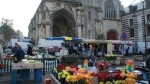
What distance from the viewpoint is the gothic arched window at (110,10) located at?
51.0 meters

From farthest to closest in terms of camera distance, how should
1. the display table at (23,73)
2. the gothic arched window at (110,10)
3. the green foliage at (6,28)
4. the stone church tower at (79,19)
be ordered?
the green foliage at (6,28)
the gothic arched window at (110,10)
the stone church tower at (79,19)
the display table at (23,73)

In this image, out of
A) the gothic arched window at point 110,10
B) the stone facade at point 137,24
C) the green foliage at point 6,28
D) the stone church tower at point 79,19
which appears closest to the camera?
the stone church tower at point 79,19

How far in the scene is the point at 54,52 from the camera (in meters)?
31.0

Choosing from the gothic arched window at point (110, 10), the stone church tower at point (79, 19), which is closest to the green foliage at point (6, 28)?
the stone church tower at point (79, 19)

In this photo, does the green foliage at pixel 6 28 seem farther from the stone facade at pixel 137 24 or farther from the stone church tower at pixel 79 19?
the stone facade at pixel 137 24

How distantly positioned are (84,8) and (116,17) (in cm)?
747

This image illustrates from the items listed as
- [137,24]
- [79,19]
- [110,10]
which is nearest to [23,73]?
[79,19]

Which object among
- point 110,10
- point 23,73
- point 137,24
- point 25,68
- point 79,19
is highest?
point 110,10

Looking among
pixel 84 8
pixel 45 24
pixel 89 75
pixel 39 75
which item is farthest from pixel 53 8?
pixel 89 75

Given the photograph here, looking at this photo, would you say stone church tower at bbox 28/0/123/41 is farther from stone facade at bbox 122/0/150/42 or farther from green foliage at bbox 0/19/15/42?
green foliage at bbox 0/19/15/42

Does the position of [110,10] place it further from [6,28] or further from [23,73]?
[23,73]

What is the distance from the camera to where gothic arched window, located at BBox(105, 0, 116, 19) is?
51.0 meters

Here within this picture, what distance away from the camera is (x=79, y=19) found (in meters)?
46.9

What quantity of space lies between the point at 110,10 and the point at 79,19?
7765 mm
